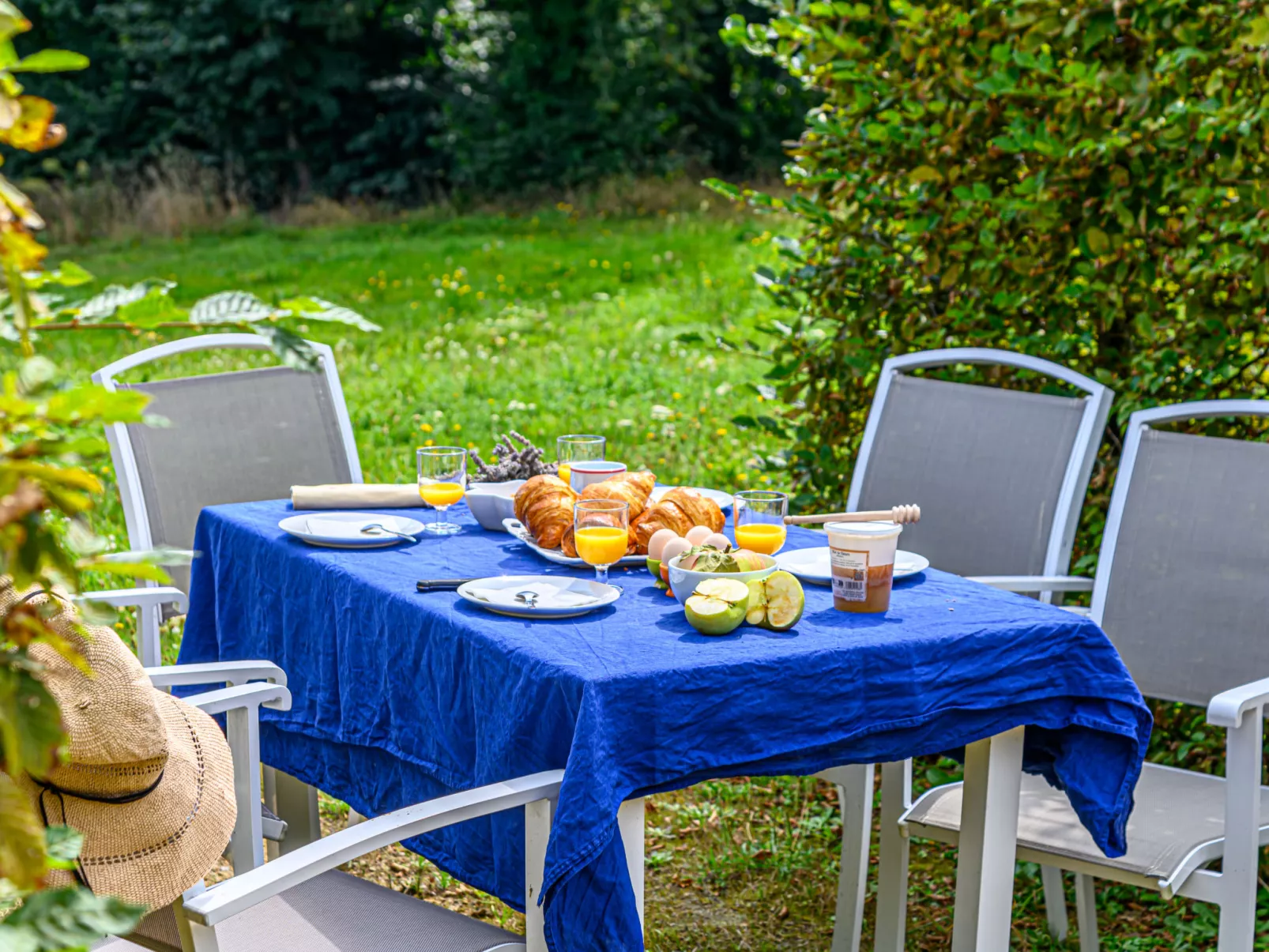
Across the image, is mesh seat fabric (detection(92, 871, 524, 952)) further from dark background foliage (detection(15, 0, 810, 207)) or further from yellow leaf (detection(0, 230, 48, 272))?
dark background foliage (detection(15, 0, 810, 207))

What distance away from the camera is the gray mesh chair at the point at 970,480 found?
2834 millimetres

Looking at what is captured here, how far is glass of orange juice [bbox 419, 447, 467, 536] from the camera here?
2.65 m

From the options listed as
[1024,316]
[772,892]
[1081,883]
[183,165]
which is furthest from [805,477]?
[183,165]

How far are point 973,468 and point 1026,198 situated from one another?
747 millimetres

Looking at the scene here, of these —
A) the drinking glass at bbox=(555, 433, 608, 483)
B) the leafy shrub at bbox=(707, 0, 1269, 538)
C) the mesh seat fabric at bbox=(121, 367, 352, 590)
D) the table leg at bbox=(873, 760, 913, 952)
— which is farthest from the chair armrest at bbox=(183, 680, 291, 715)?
the leafy shrub at bbox=(707, 0, 1269, 538)

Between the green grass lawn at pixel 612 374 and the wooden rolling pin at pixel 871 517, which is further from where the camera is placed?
the green grass lawn at pixel 612 374

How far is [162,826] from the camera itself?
5.73 feet

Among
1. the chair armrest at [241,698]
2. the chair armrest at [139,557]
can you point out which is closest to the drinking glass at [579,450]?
the chair armrest at [241,698]

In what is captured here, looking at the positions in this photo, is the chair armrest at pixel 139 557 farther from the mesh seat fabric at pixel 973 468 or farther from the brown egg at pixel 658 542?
the mesh seat fabric at pixel 973 468

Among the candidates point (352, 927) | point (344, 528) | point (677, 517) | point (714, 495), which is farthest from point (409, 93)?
point (352, 927)

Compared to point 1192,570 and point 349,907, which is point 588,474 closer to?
point 349,907

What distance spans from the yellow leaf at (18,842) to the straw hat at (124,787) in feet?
2.83

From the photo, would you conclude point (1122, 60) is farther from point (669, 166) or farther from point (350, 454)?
point (669, 166)

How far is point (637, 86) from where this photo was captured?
17.2 metres
